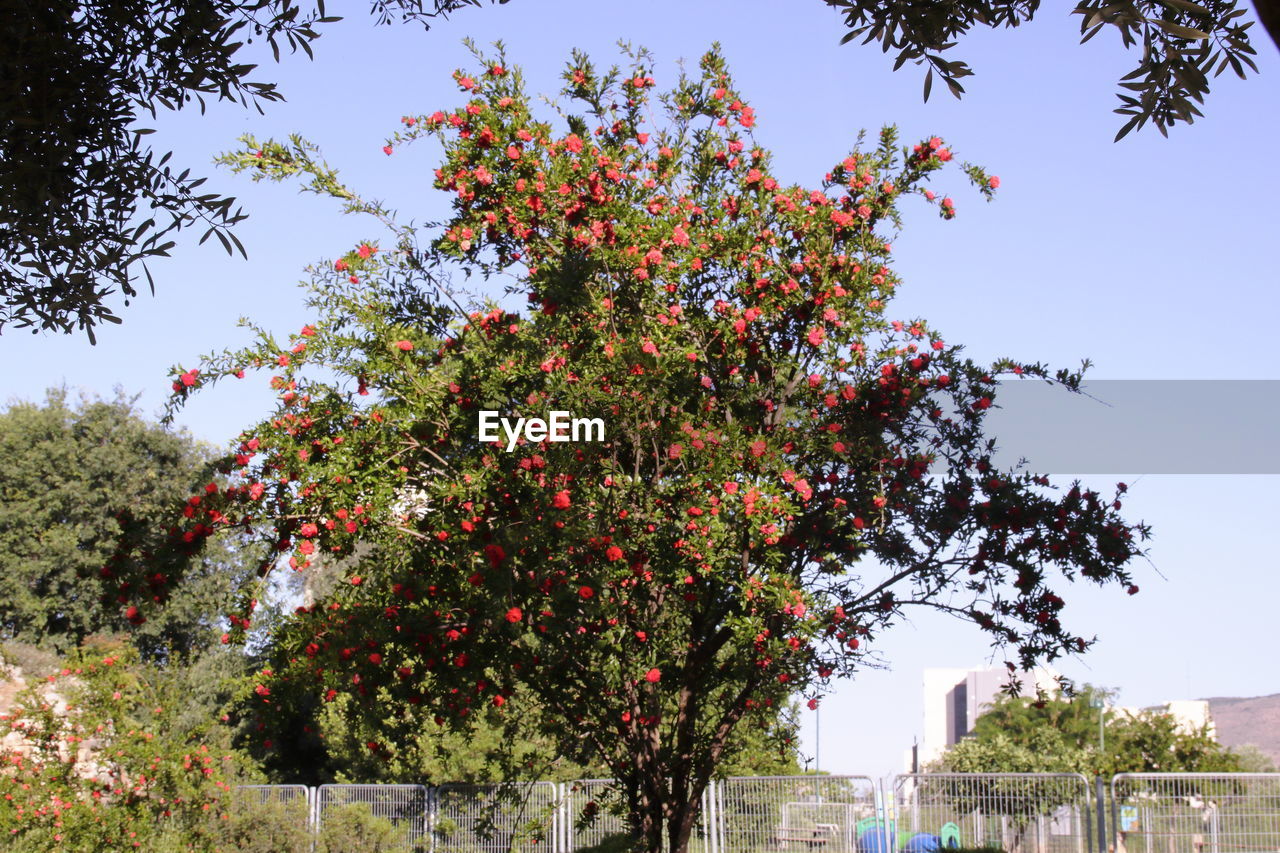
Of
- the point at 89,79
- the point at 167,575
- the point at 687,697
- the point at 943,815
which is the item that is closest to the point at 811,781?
the point at 943,815

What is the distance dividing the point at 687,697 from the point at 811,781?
16.5ft

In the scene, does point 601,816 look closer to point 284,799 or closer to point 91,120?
point 284,799

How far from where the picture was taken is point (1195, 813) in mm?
11953

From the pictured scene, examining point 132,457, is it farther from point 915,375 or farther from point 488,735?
point 915,375

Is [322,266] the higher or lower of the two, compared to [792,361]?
higher

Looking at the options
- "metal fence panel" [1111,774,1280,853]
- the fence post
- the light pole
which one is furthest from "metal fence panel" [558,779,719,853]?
the light pole

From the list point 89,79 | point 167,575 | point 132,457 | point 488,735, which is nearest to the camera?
point 89,79

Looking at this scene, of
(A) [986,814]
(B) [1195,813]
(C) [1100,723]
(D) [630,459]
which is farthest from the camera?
(C) [1100,723]

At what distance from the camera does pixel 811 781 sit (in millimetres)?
14352

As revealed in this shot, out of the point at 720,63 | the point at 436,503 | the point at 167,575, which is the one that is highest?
the point at 720,63

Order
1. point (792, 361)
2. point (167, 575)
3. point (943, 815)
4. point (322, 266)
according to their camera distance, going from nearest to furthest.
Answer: point (167, 575), point (322, 266), point (792, 361), point (943, 815)

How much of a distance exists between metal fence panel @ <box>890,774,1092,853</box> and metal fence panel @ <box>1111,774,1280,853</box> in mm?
478

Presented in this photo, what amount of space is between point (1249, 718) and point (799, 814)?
184 m

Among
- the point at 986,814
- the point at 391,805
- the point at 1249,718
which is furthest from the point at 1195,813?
the point at 1249,718
